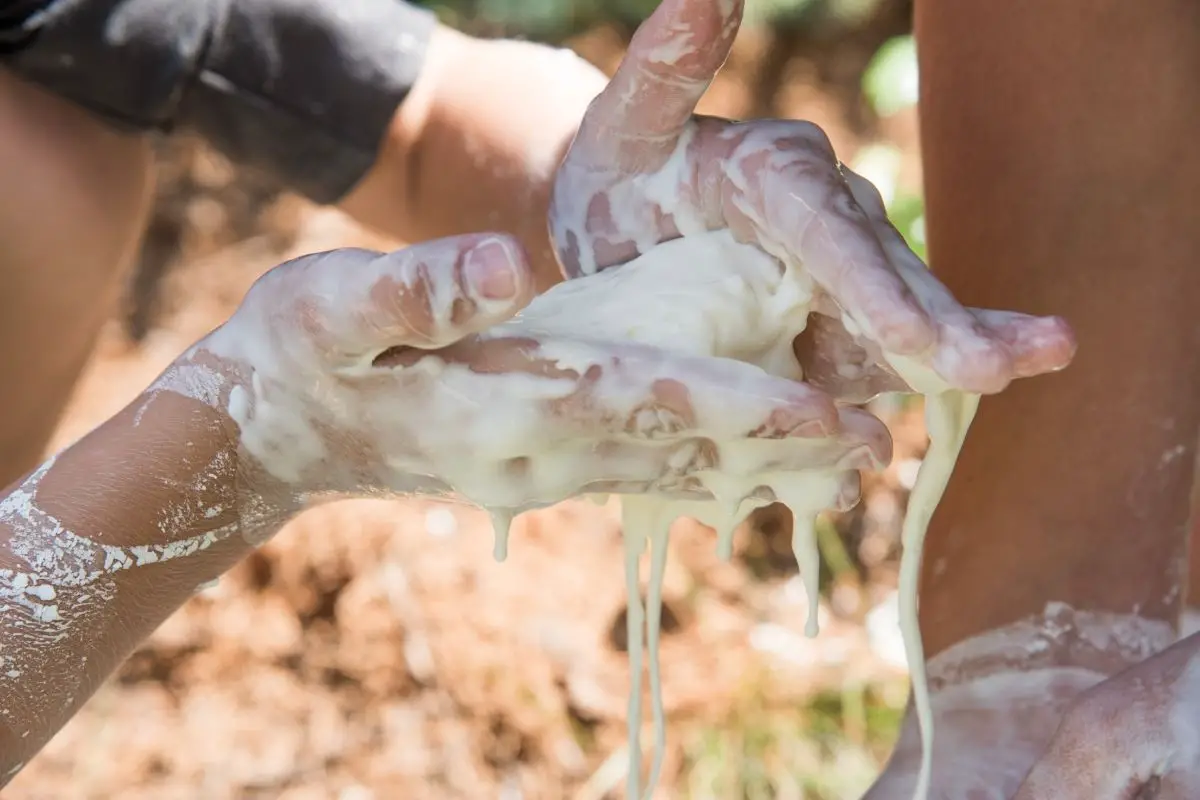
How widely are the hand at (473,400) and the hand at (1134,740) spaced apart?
177 mm

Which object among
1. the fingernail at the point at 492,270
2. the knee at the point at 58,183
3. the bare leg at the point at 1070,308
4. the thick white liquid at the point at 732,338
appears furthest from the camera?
the knee at the point at 58,183

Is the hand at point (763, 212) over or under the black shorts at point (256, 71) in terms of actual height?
over

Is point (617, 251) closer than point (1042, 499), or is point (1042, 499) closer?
point (617, 251)

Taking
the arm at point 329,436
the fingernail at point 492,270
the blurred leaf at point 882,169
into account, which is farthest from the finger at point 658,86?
the blurred leaf at point 882,169

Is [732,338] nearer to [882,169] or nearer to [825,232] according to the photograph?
[825,232]

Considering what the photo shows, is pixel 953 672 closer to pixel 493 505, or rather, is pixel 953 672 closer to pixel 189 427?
pixel 493 505

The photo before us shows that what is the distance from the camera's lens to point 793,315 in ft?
2.10

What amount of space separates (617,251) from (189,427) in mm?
290

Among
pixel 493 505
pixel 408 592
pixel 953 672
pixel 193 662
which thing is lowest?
pixel 193 662

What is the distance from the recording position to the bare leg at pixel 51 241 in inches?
39.5

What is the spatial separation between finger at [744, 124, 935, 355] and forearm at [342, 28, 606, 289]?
0.45 meters

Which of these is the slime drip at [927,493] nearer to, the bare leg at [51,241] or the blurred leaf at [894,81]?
the bare leg at [51,241]

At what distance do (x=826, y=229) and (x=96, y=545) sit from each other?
445 millimetres

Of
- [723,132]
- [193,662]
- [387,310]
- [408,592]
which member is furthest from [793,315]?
[193,662]
